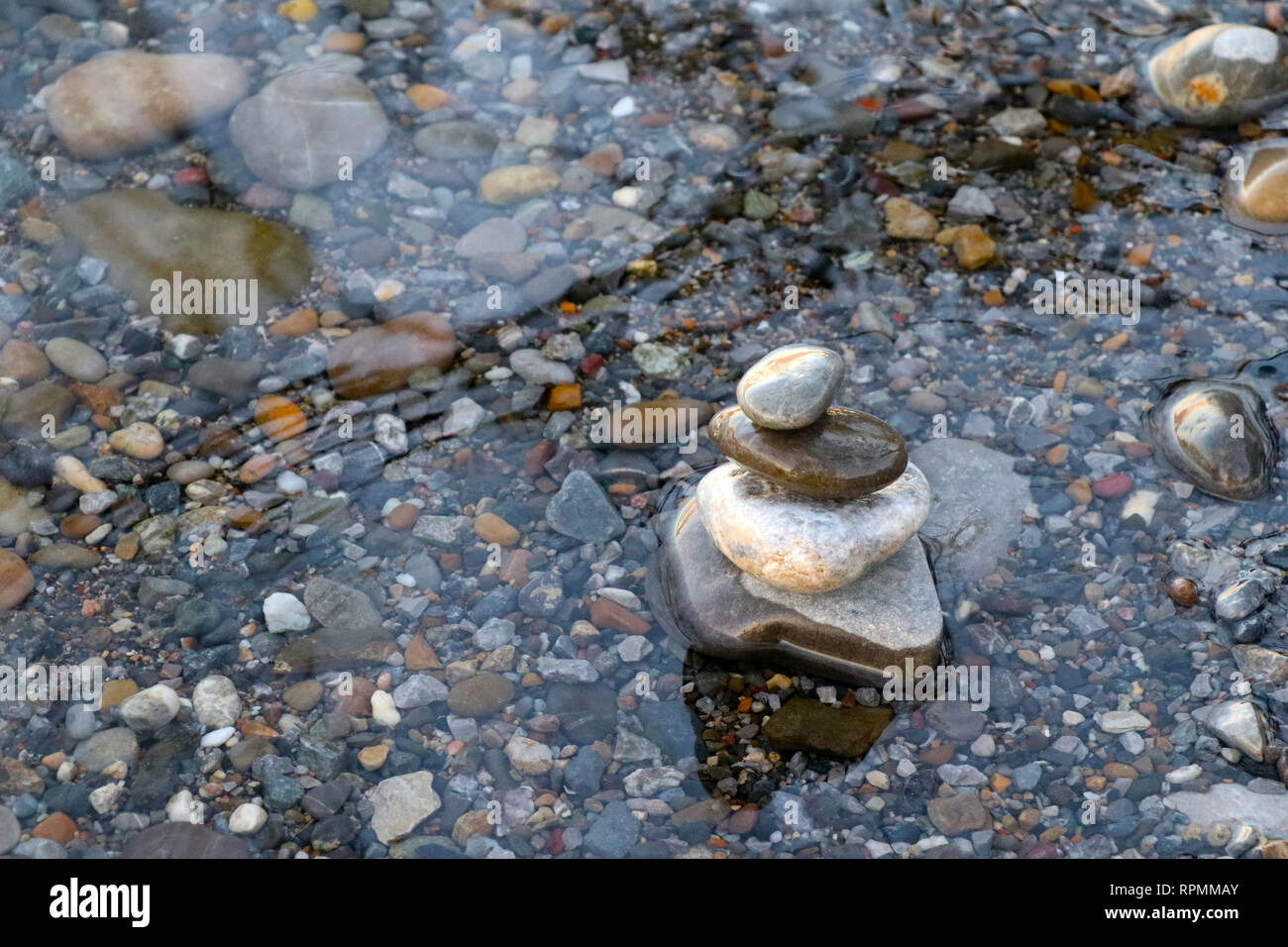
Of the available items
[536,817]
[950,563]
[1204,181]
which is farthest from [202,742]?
[1204,181]

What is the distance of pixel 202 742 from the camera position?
182 inches

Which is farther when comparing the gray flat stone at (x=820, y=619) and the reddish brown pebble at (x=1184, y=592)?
the reddish brown pebble at (x=1184, y=592)

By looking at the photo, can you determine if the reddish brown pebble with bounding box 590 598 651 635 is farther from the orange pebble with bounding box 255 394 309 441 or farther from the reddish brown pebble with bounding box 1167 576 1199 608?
the reddish brown pebble with bounding box 1167 576 1199 608

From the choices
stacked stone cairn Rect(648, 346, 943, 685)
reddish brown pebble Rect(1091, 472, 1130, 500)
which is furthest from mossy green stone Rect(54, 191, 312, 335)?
reddish brown pebble Rect(1091, 472, 1130, 500)

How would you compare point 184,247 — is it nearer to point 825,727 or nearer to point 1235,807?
point 825,727

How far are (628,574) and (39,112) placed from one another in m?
5.08

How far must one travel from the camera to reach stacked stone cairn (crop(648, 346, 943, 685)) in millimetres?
4688

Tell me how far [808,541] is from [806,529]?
5cm

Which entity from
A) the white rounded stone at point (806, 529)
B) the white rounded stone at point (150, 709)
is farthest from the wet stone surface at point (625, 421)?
the white rounded stone at point (806, 529)

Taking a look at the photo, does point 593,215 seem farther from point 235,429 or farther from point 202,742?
point 202,742

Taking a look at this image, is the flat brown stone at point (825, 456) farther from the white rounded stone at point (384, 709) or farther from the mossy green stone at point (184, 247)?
the mossy green stone at point (184, 247)

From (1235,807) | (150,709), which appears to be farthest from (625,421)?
(1235,807)

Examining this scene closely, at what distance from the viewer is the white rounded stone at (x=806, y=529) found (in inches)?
184

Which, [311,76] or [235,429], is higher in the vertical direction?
[311,76]
